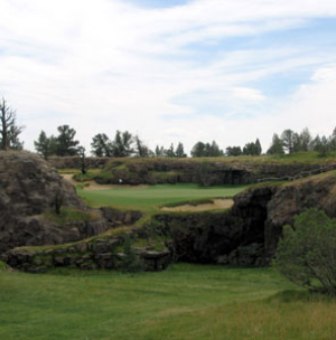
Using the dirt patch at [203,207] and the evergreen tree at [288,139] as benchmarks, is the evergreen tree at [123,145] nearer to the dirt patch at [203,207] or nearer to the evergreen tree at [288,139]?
the evergreen tree at [288,139]

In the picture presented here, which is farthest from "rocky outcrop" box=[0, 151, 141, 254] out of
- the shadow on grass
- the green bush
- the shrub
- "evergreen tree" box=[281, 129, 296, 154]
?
"evergreen tree" box=[281, 129, 296, 154]

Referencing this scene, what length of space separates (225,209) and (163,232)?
15.3ft

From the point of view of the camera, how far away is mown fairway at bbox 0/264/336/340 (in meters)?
14.2

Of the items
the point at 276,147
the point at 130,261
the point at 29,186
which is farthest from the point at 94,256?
the point at 276,147

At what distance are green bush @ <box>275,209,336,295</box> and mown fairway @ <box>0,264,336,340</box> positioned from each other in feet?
2.28

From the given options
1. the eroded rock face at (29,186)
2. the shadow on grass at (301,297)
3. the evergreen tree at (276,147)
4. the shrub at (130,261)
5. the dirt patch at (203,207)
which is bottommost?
the shrub at (130,261)

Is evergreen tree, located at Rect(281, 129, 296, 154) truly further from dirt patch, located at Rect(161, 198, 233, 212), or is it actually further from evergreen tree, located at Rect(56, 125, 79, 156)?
dirt patch, located at Rect(161, 198, 233, 212)

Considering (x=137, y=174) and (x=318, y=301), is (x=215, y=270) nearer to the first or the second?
(x=318, y=301)

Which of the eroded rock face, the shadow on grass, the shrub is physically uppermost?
the eroded rock face

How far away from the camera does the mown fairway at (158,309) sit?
1422 cm

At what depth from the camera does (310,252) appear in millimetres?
17312

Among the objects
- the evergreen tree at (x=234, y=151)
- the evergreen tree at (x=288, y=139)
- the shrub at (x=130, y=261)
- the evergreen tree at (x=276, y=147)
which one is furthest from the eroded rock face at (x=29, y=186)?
the evergreen tree at (x=234, y=151)

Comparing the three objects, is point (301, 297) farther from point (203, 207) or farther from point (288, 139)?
point (288, 139)

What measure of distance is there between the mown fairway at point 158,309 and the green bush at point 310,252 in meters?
0.70
